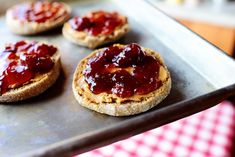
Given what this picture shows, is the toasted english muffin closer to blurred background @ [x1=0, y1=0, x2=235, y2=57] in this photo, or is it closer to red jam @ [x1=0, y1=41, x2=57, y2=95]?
red jam @ [x1=0, y1=41, x2=57, y2=95]

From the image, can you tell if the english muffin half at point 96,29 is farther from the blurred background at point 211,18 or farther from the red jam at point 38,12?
the blurred background at point 211,18

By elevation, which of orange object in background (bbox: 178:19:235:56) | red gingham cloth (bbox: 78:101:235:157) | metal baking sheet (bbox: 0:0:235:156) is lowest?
red gingham cloth (bbox: 78:101:235:157)

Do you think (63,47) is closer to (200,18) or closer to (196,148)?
(196,148)

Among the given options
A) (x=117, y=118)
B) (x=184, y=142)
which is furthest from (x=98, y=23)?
(x=184, y=142)

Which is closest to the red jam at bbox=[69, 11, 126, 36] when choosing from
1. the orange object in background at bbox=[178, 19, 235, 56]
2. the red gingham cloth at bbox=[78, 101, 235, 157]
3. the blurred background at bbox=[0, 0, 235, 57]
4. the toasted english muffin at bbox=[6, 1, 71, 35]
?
the toasted english muffin at bbox=[6, 1, 71, 35]

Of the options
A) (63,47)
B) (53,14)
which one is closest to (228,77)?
(63,47)

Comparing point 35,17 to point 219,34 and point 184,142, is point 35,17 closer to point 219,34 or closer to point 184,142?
point 184,142
